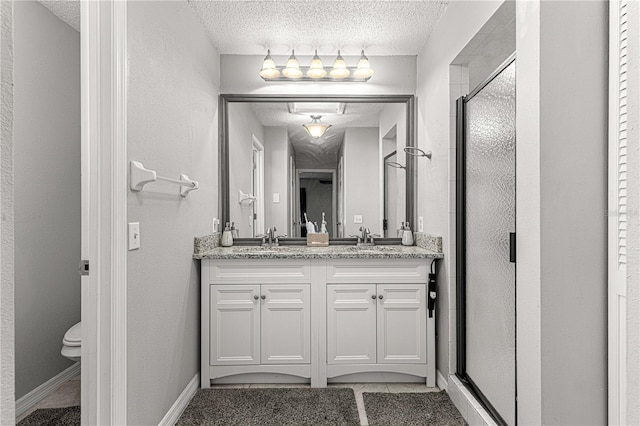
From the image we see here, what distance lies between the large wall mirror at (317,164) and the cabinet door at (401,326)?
624 millimetres

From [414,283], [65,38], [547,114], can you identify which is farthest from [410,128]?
[65,38]

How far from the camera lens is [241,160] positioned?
2793 mm

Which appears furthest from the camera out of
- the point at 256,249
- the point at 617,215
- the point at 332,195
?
the point at 332,195

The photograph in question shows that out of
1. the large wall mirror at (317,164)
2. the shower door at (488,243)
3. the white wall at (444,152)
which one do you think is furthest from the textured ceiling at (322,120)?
the shower door at (488,243)

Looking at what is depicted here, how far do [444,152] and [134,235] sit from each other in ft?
5.60

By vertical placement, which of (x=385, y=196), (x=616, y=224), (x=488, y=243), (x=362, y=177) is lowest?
(x=488, y=243)

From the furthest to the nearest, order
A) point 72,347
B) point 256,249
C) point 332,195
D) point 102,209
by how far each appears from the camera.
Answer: point 332,195 → point 256,249 → point 72,347 → point 102,209

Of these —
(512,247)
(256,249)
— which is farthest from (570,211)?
(256,249)

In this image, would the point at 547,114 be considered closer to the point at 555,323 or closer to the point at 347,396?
the point at 555,323

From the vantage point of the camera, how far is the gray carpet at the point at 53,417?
1.90 metres

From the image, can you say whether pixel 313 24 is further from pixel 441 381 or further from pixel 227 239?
pixel 441 381

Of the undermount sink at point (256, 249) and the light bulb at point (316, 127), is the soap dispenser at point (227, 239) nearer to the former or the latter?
the undermount sink at point (256, 249)

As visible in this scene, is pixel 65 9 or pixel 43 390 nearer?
pixel 43 390

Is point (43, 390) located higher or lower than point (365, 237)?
lower
